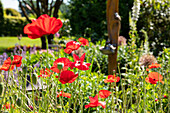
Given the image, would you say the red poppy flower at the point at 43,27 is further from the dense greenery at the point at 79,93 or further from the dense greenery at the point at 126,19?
the dense greenery at the point at 126,19

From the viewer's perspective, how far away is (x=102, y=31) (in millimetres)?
7219

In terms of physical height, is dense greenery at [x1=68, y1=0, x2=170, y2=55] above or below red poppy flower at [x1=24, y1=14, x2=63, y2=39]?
above

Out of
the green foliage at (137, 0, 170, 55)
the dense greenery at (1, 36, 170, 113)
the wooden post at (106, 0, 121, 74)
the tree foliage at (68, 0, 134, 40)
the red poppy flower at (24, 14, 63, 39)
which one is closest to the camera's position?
the red poppy flower at (24, 14, 63, 39)

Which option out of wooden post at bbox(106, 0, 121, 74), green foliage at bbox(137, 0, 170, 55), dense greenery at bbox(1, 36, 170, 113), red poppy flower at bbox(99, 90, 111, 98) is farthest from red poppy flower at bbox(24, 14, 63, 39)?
green foliage at bbox(137, 0, 170, 55)

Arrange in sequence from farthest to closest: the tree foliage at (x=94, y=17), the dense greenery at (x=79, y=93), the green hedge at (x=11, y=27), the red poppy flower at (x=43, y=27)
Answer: the green hedge at (x=11, y=27), the tree foliage at (x=94, y=17), the dense greenery at (x=79, y=93), the red poppy flower at (x=43, y=27)

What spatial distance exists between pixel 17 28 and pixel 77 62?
17.6m

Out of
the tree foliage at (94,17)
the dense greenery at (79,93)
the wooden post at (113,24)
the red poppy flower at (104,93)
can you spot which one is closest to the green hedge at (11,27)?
the tree foliage at (94,17)

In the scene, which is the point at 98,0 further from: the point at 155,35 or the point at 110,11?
the point at 110,11

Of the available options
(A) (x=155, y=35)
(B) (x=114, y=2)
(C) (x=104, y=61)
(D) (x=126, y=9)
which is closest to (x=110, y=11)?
(B) (x=114, y=2)

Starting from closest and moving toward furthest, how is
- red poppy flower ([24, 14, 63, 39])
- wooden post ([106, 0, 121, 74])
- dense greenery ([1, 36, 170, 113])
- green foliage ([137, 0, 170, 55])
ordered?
red poppy flower ([24, 14, 63, 39]) < dense greenery ([1, 36, 170, 113]) < wooden post ([106, 0, 121, 74]) < green foliage ([137, 0, 170, 55])

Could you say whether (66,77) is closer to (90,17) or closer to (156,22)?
(156,22)

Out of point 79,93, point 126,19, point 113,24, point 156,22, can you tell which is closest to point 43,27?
point 79,93

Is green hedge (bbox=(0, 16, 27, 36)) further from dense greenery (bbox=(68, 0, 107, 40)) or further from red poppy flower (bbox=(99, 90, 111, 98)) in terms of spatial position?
red poppy flower (bbox=(99, 90, 111, 98))

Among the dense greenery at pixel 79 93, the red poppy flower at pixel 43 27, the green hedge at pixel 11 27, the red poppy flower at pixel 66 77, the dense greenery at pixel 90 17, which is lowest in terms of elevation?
the dense greenery at pixel 79 93
